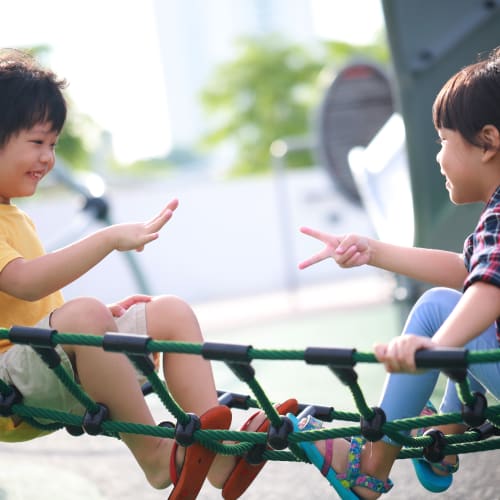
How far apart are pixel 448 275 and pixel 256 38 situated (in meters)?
33.6

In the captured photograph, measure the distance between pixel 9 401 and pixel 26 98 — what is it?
64 cm

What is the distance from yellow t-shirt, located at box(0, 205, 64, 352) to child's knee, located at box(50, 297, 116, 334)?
0.19 metres

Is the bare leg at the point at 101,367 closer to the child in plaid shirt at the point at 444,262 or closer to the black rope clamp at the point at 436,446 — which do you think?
the child in plaid shirt at the point at 444,262

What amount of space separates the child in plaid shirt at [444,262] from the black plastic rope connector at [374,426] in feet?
0.48

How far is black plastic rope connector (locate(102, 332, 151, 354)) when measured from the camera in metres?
1.49

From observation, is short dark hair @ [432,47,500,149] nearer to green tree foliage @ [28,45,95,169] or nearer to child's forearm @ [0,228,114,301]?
child's forearm @ [0,228,114,301]

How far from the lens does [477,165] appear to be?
5.33ft

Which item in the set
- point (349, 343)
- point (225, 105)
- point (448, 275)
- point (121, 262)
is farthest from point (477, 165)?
point (225, 105)

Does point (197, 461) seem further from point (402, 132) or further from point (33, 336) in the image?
point (402, 132)

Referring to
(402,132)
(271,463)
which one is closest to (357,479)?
(271,463)

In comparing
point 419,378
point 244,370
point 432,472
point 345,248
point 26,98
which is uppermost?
point 26,98

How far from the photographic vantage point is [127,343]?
149cm

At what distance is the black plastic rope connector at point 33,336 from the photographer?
155cm

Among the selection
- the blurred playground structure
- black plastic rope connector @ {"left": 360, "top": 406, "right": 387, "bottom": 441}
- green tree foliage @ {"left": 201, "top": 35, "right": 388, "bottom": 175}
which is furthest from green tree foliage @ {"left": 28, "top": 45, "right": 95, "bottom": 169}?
black plastic rope connector @ {"left": 360, "top": 406, "right": 387, "bottom": 441}
